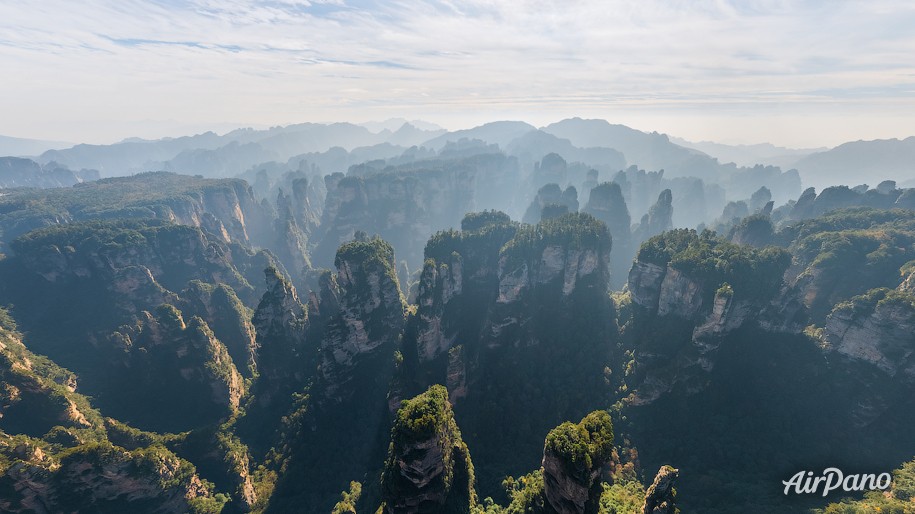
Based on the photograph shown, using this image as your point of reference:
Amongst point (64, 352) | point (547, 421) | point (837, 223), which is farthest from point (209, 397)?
point (837, 223)

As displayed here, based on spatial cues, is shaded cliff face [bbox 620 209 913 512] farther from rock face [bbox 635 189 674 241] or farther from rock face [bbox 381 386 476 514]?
rock face [bbox 635 189 674 241]

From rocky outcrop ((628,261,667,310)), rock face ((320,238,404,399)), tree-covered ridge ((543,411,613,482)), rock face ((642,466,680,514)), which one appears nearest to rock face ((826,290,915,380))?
rocky outcrop ((628,261,667,310))

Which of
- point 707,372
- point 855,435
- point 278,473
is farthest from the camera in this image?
point 278,473

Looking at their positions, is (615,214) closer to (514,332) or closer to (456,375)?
(514,332)

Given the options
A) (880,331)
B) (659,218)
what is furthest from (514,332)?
(659,218)

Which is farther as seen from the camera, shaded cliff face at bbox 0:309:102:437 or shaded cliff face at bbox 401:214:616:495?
shaded cliff face at bbox 401:214:616:495

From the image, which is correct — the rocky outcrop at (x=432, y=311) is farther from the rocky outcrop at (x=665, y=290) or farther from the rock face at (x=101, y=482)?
the rock face at (x=101, y=482)

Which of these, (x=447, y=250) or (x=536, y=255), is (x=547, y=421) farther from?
(x=447, y=250)
